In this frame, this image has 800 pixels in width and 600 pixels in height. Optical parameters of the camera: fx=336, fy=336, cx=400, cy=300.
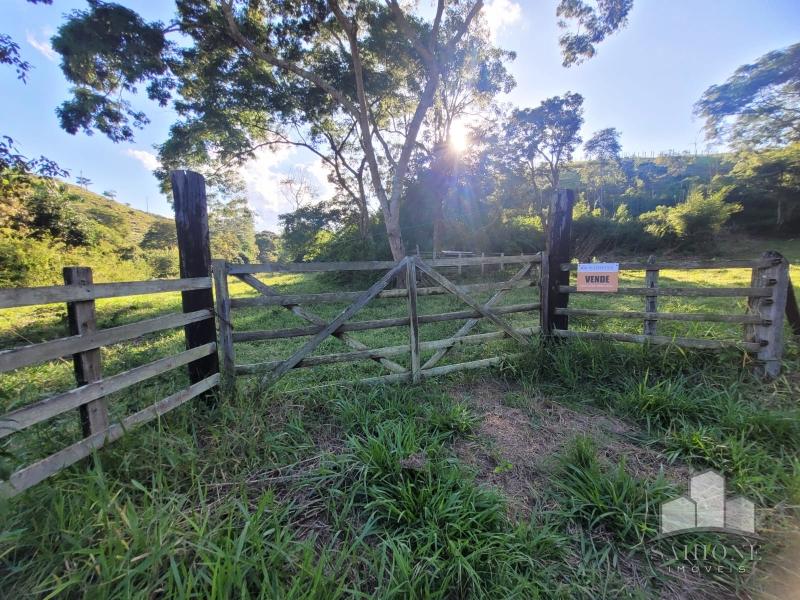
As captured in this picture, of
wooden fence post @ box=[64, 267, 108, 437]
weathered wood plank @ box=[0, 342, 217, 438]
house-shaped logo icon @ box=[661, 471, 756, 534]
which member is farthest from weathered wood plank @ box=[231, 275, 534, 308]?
house-shaped logo icon @ box=[661, 471, 756, 534]

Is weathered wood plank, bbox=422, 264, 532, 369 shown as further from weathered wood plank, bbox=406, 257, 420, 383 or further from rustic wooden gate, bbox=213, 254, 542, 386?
weathered wood plank, bbox=406, 257, 420, 383

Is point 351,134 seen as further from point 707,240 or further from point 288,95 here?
point 707,240

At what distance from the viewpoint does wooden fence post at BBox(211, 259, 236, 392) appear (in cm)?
303

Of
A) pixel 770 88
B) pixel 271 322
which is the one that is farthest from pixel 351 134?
pixel 770 88

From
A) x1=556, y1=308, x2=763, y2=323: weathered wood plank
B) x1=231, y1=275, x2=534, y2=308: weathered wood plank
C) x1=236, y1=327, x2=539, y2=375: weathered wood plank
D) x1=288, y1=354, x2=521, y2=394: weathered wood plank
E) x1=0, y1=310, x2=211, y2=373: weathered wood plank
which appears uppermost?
x1=231, y1=275, x2=534, y2=308: weathered wood plank

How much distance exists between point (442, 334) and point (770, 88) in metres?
40.7

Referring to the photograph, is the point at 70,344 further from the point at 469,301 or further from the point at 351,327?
the point at 469,301

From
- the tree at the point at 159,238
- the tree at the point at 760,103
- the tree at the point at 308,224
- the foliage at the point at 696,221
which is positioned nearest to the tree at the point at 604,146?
the tree at the point at 760,103

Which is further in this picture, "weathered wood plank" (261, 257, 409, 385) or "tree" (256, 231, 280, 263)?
"tree" (256, 231, 280, 263)

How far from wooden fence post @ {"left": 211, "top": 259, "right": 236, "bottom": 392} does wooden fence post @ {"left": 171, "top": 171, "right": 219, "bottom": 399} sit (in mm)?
67

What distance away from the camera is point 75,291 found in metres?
1.96

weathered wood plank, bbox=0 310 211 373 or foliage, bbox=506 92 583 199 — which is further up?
foliage, bbox=506 92 583 199

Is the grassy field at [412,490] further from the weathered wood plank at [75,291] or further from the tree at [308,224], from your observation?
the tree at [308,224]

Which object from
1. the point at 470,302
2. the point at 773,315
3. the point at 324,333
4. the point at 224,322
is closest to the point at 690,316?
the point at 773,315
